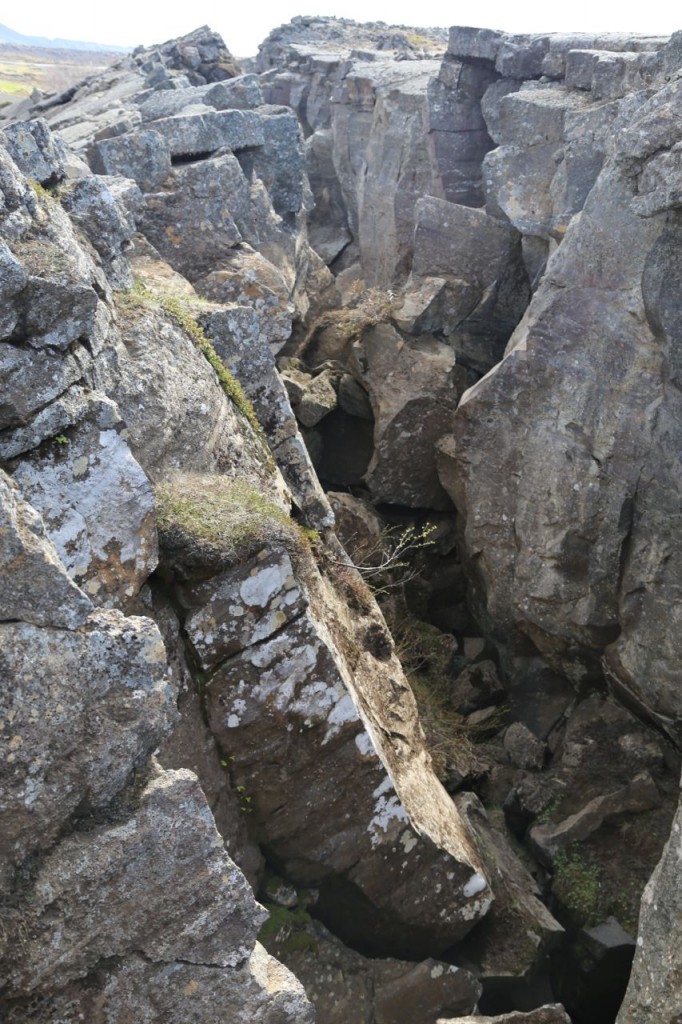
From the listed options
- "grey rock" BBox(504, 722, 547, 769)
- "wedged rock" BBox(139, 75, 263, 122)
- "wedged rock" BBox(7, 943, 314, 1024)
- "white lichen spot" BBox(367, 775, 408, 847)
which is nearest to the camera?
"wedged rock" BBox(7, 943, 314, 1024)

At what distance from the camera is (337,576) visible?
35.7ft

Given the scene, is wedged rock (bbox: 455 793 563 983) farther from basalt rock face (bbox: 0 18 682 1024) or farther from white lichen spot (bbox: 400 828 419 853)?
white lichen spot (bbox: 400 828 419 853)

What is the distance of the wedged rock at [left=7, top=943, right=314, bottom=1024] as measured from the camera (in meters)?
6.07

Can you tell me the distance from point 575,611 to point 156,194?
27.3 ft

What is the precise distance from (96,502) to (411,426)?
28.4ft

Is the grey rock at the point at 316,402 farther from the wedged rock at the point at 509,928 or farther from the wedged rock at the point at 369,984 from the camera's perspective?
the wedged rock at the point at 369,984

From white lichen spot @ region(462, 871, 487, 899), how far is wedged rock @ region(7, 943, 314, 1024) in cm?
365

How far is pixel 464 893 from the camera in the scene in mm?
10102

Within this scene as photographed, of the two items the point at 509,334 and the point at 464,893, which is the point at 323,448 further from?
the point at 464,893

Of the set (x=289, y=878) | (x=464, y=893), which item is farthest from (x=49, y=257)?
(x=464, y=893)

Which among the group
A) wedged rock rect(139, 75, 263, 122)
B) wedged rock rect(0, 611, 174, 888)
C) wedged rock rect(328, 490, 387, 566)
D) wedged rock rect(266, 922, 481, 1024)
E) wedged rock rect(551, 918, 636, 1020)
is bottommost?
wedged rock rect(551, 918, 636, 1020)

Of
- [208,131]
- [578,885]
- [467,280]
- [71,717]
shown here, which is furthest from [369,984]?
[208,131]

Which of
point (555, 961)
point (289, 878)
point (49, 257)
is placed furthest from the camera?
point (555, 961)

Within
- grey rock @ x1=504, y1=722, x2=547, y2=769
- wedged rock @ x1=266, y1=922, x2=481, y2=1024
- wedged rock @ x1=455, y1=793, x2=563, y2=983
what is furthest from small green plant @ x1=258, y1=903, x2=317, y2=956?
grey rock @ x1=504, y1=722, x2=547, y2=769
